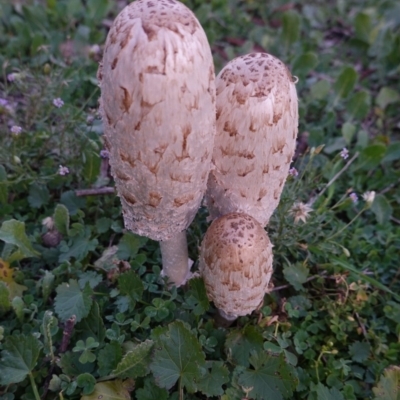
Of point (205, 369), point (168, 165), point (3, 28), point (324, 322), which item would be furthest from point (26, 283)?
point (3, 28)

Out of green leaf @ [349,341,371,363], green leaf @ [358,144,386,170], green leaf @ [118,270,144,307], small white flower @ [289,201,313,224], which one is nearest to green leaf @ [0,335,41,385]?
green leaf @ [118,270,144,307]

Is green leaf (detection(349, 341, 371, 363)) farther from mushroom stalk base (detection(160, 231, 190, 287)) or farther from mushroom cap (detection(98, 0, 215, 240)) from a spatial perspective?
mushroom cap (detection(98, 0, 215, 240))

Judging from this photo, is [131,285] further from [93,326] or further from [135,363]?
[135,363]

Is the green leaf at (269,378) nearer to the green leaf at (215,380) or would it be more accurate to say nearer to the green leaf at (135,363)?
the green leaf at (215,380)

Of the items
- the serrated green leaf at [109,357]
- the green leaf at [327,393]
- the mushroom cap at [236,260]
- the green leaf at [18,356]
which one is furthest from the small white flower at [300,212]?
the green leaf at [18,356]

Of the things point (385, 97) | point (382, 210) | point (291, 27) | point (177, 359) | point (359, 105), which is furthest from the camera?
point (291, 27)

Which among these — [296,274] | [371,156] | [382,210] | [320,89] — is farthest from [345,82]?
[296,274]
